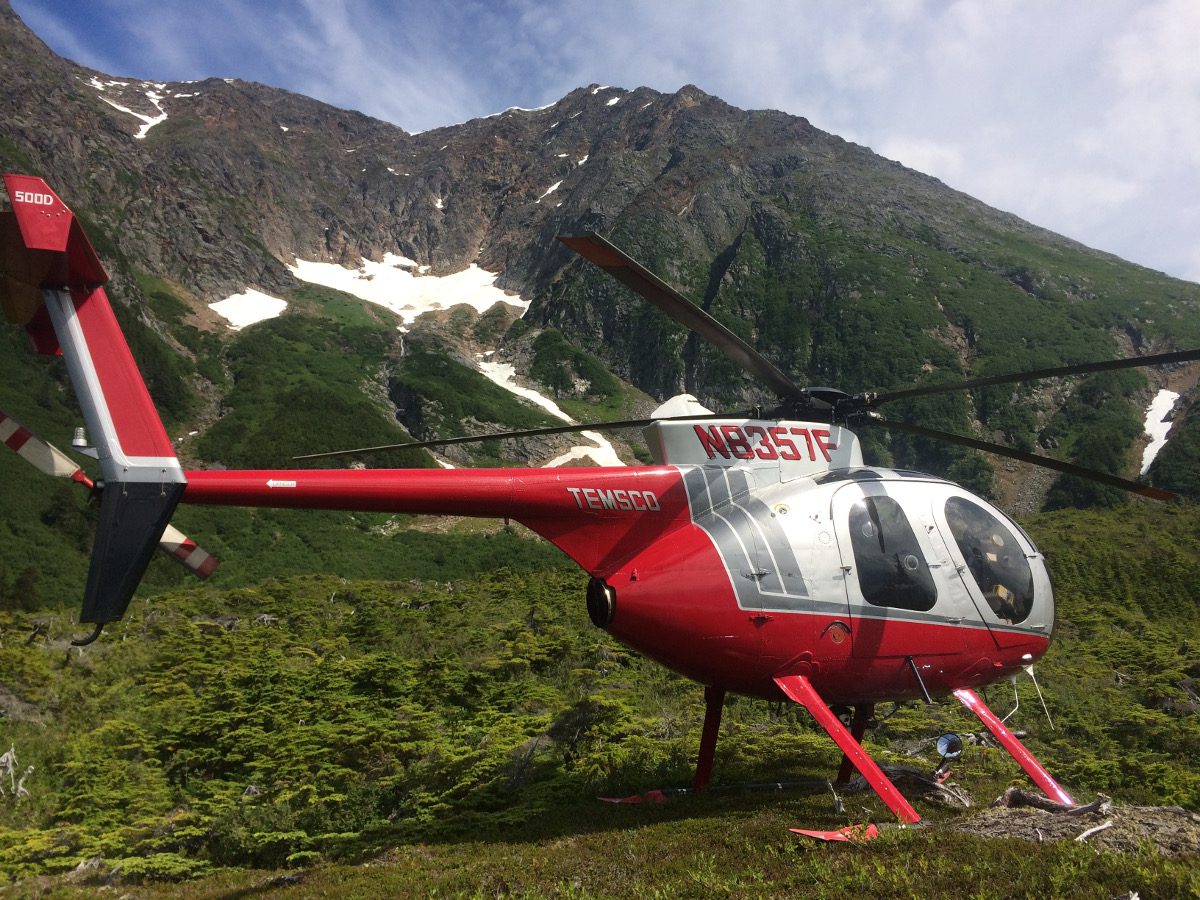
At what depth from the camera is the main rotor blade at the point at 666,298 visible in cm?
658

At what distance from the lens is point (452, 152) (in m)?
191

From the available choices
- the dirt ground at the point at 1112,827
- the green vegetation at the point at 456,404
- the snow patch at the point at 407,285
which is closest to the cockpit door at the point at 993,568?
the dirt ground at the point at 1112,827

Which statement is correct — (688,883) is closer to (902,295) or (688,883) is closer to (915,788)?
(915,788)

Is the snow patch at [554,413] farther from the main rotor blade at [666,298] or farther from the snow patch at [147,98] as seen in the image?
the snow patch at [147,98]

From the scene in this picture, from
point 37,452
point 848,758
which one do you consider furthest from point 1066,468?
point 37,452

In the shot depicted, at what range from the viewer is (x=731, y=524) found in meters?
8.54

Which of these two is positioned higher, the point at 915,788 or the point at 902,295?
the point at 902,295

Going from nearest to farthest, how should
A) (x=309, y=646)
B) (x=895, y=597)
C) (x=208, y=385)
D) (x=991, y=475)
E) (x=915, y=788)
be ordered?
(x=895, y=597)
(x=915, y=788)
(x=309, y=646)
(x=991, y=475)
(x=208, y=385)

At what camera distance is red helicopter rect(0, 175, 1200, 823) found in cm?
665

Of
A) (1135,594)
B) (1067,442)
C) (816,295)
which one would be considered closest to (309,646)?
(1135,594)

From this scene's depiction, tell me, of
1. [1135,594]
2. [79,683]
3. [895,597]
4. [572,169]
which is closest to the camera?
[895,597]

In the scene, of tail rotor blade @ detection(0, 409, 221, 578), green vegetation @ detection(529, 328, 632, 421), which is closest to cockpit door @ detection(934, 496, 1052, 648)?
tail rotor blade @ detection(0, 409, 221, 578)

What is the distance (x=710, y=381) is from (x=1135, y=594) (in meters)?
70.9

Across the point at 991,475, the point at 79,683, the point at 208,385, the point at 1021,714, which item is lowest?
the point at 208,385
